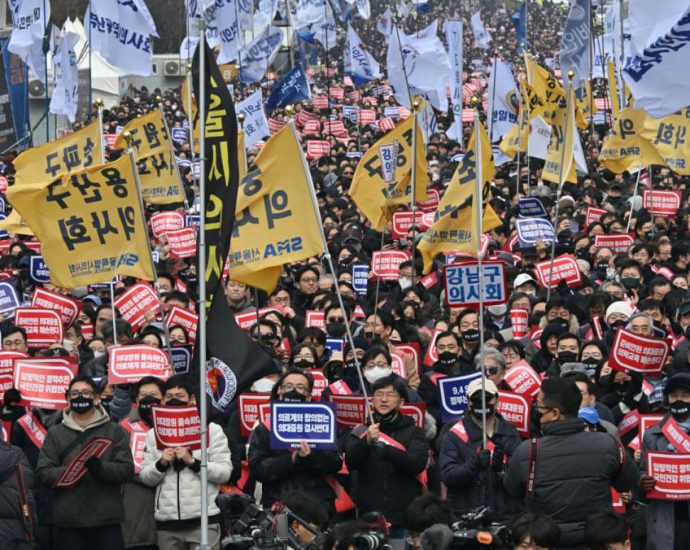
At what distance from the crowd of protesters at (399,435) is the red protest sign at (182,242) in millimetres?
1780

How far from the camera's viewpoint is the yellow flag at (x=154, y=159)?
17203 millimetres

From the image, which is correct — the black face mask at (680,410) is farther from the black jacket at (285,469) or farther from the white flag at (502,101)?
the white flag at (502,101)

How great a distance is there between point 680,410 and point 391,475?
5.45 ft

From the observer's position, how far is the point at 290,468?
8.80 meters

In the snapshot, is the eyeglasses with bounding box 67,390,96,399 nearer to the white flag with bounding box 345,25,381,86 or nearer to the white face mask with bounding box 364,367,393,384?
the white face mask with bounding box 364,367,393,384

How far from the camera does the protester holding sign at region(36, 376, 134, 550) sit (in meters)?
9.13

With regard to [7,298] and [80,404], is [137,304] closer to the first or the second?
[7,298]

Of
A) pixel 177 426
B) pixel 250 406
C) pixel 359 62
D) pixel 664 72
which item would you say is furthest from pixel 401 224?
pixel 359 62

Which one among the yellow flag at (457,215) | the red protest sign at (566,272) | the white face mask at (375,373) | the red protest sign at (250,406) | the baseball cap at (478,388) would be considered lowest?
the red protest sign at (250,406)

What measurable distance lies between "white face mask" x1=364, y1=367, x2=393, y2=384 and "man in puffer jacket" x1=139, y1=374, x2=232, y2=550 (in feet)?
4.71

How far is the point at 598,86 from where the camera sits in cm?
4050

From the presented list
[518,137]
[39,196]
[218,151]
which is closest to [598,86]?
[518,137]

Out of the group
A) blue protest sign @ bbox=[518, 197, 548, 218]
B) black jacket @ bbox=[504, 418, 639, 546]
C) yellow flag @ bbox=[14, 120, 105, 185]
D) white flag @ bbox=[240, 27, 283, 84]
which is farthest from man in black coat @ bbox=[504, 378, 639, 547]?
white flag @ bbox=[240, 27, 283, 84]

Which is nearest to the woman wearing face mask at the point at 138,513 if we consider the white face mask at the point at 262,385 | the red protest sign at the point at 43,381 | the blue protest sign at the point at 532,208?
the white face mask at the point at 262,385
